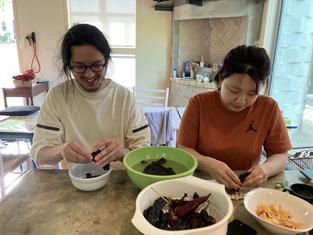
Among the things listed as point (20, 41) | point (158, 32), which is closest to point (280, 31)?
point (158, 32)

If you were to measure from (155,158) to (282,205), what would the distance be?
0.46m

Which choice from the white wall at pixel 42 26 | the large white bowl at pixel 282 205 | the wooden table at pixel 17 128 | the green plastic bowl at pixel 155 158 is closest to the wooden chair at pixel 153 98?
the wooden table at pixel 17 128

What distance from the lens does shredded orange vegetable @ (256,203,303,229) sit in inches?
29.7

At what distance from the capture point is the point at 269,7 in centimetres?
265

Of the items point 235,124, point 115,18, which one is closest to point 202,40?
point 115,18

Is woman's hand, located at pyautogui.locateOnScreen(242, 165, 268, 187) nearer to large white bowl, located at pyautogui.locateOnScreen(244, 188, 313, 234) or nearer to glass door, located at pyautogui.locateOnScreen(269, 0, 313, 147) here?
large white bowl, located at pyautogui.locateOnScreen(244, 188, 313, 234)

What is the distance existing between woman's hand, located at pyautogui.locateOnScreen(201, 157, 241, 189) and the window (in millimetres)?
3165

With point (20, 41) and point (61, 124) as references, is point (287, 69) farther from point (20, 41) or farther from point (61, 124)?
point (20, 41)

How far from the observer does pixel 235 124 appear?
1224mm

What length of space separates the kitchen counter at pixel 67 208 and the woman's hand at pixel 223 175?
0.07 meters

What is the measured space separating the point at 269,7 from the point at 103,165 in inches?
98.4

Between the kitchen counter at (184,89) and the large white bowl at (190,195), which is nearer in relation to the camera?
the large white bowl at (190,195)

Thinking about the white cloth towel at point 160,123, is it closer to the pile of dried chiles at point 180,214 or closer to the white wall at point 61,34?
the white wall at point 61,34

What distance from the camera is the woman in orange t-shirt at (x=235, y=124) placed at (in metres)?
1.10
